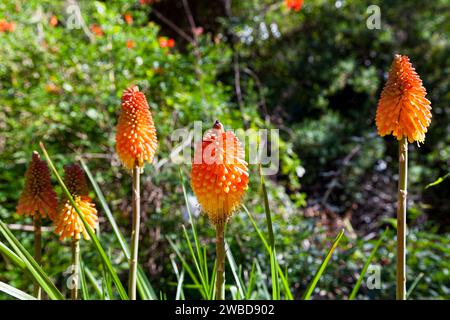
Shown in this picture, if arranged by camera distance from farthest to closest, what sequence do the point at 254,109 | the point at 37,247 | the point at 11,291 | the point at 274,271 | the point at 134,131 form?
the point at 254,109 < the point at 37,247 < the point at 134,131 < the point at 274,271 < the point at 11,291

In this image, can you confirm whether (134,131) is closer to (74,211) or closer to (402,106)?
(74,211)

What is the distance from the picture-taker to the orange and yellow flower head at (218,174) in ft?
3.90

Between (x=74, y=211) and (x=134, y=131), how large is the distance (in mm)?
347

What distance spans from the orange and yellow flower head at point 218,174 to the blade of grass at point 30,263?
0.40 metres

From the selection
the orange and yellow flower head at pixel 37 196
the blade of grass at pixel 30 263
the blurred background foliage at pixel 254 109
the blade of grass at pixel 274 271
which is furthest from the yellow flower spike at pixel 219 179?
the blurred background foliage at pixel 254 109

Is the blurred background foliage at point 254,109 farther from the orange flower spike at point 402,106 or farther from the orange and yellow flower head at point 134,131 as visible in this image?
the orange flower spike at point 402,106

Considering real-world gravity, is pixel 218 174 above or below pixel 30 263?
above

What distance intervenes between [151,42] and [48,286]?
3175mm

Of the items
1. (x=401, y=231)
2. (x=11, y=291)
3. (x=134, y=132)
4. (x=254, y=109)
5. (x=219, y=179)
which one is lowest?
(x=11, y=291)

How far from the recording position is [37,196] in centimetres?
162

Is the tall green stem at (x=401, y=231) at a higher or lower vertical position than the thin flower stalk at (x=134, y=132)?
lower

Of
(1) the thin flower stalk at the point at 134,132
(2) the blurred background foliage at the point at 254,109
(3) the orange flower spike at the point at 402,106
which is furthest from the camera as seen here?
(2) the blurred background foliage at the point at 254,109

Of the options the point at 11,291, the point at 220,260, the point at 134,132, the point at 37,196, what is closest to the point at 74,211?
the point at 37,196
